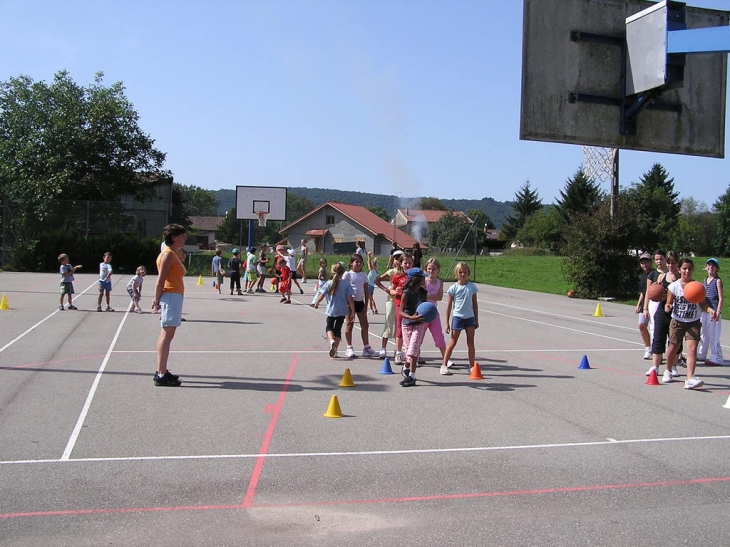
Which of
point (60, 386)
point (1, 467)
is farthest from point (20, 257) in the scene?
point (1, 467)

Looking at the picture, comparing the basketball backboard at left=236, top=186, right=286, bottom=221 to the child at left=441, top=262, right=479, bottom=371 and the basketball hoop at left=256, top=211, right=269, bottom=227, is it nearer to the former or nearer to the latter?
the basketball hoop at left=256, top=211, right=269, bottom=227

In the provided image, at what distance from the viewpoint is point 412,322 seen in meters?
9.56

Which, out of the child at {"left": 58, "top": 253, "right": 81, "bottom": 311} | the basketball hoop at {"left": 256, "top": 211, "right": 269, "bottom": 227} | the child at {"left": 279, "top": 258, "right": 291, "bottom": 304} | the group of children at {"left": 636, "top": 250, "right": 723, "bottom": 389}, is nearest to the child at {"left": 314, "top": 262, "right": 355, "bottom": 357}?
the group of children at {"left": 636, "top": 250, "right": 723, "bottom": 389}

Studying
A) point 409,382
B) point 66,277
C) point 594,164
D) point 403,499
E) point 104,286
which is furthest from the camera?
point 594,164

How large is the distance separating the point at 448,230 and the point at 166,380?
257 ft

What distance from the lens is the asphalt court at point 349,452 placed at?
4.68m

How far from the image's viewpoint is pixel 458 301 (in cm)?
1044

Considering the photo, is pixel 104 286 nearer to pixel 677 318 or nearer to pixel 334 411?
pixel 334 411

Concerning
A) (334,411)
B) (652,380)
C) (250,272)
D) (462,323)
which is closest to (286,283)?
(250,272)

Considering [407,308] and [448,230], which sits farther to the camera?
[448,230]

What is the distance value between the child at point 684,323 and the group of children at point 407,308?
2.67 m

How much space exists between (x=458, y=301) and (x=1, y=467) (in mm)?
6427

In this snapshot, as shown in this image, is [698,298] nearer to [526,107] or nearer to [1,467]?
[526,107]

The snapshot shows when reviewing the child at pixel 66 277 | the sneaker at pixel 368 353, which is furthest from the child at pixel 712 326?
the child at pixel 66 277
